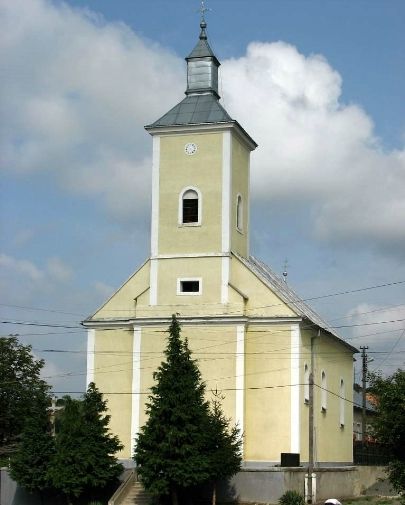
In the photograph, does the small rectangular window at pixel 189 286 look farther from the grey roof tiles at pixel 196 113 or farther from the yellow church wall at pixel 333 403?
the grey roof tiles at pixel 196 113

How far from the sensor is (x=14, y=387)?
58125mm

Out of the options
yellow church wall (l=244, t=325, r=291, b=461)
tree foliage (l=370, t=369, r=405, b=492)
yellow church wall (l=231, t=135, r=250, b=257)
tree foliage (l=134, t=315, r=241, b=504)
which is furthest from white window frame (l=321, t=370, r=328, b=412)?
tree foliage (l=370, t=369, r=405, b=492)

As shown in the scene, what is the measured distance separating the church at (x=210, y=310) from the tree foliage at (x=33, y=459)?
3.94 meters

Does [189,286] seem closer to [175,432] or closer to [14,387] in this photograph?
[175,432]

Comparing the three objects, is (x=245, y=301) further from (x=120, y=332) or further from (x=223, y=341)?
(x=120, y=332)

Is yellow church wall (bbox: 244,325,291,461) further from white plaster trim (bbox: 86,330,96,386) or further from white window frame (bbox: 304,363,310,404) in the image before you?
white plaster trim (bbox: 86,330,96,386)

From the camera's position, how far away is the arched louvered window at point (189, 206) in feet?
143

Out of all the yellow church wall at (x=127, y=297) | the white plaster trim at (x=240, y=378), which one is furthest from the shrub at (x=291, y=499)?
the yellow church wall at (x=127, y=297)

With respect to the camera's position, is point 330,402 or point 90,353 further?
point 330,402

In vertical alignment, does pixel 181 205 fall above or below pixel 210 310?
above

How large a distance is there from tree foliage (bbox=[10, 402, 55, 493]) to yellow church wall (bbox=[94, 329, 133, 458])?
383cm

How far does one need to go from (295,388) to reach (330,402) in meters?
7.76

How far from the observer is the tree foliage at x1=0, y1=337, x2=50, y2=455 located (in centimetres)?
5778

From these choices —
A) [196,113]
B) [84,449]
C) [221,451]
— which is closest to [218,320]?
[221,451]
